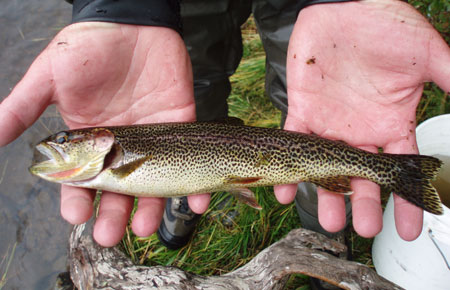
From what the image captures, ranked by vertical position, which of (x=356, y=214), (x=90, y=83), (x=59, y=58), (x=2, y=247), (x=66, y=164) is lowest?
(x=2, y=247)

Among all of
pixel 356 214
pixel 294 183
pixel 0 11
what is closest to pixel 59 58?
pixel 294 183

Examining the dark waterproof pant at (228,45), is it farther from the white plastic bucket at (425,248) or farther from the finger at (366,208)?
the finger at (366,208)

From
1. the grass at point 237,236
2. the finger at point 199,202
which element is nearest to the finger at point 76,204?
the finger at point 199,202

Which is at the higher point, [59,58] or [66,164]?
[59,58]

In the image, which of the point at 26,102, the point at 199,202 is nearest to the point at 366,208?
the point at 199,202

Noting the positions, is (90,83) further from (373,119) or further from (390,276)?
(390,276)
